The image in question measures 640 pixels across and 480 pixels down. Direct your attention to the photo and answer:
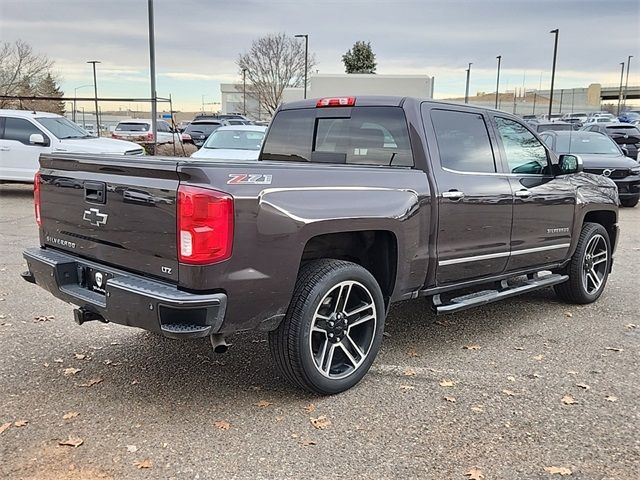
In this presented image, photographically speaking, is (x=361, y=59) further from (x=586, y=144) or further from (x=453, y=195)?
(x=453, y=195)

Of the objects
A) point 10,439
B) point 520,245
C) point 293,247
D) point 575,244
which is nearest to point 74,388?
point 10,439

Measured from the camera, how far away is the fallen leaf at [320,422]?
351 cm

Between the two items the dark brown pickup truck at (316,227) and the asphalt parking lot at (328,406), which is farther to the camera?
the dark brown pickup truck at (316,227)

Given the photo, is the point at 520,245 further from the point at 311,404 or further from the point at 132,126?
the point at 132,126

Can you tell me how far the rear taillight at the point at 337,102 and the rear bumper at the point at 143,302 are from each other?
2219 millimetres

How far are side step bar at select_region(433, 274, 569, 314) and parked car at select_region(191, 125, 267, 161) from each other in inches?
303

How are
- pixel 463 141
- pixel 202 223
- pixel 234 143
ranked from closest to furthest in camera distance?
1. pixel 202 223
2. pixel 463 141
3. pixel 234 143

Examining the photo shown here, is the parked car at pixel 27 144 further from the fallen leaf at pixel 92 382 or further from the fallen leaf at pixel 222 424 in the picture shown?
the fallen leaf at pixel 222 424

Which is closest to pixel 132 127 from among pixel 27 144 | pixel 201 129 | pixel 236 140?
pixel 201 129

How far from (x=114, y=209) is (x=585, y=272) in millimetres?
4722

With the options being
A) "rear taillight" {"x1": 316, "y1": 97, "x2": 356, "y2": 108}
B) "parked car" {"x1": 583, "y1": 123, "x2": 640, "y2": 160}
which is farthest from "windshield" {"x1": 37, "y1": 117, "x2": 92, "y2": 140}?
"parked car" {"x1": 583, "y1": 123, "x2": 640, "y2": 160}

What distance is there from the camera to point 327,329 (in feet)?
12.8

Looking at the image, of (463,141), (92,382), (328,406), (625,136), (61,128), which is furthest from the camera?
(625,136)

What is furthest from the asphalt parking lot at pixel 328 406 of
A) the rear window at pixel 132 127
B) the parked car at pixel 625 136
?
the rear window at pixel 132 127
